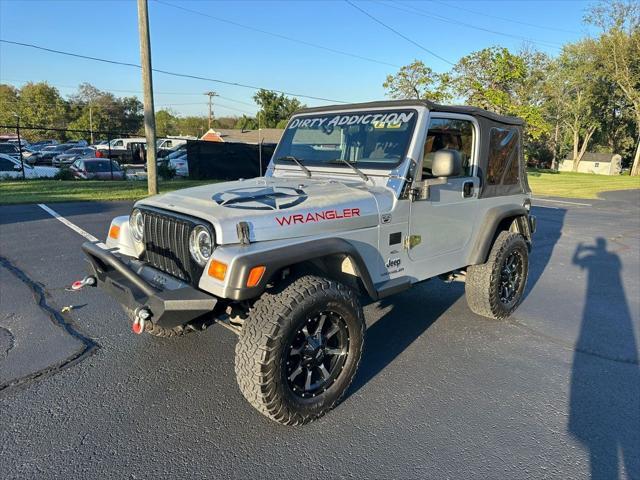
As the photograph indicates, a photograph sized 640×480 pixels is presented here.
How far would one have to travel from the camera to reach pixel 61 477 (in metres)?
2.22

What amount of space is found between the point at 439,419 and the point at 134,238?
99.5 inches

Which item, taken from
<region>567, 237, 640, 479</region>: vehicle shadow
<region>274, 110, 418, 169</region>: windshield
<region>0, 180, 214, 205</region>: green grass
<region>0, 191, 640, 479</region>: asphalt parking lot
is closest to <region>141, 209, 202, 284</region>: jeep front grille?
<region>0, 191, 640, 479</region>: asphalt parking lot

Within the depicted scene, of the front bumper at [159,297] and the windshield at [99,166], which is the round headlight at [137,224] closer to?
the front bumper at [159,297]

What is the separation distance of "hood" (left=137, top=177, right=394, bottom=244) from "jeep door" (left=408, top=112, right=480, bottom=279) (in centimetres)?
46

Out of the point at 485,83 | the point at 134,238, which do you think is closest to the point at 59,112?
the point at 485,83

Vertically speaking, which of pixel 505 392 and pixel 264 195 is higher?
pixel 264 195

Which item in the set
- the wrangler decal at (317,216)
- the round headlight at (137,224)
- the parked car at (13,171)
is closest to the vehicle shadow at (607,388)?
the wrangler decal at (317,216)

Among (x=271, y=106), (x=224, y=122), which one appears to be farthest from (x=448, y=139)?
(x=224, y=122)

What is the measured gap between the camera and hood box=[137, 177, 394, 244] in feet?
8.46

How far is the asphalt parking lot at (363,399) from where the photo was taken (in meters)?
2.40

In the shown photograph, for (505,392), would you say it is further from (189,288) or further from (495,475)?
(189,288)

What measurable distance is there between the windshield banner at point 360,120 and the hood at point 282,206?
0.59m

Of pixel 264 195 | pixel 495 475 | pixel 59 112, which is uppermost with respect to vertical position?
pixel 59 112

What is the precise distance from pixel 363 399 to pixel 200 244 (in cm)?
152
